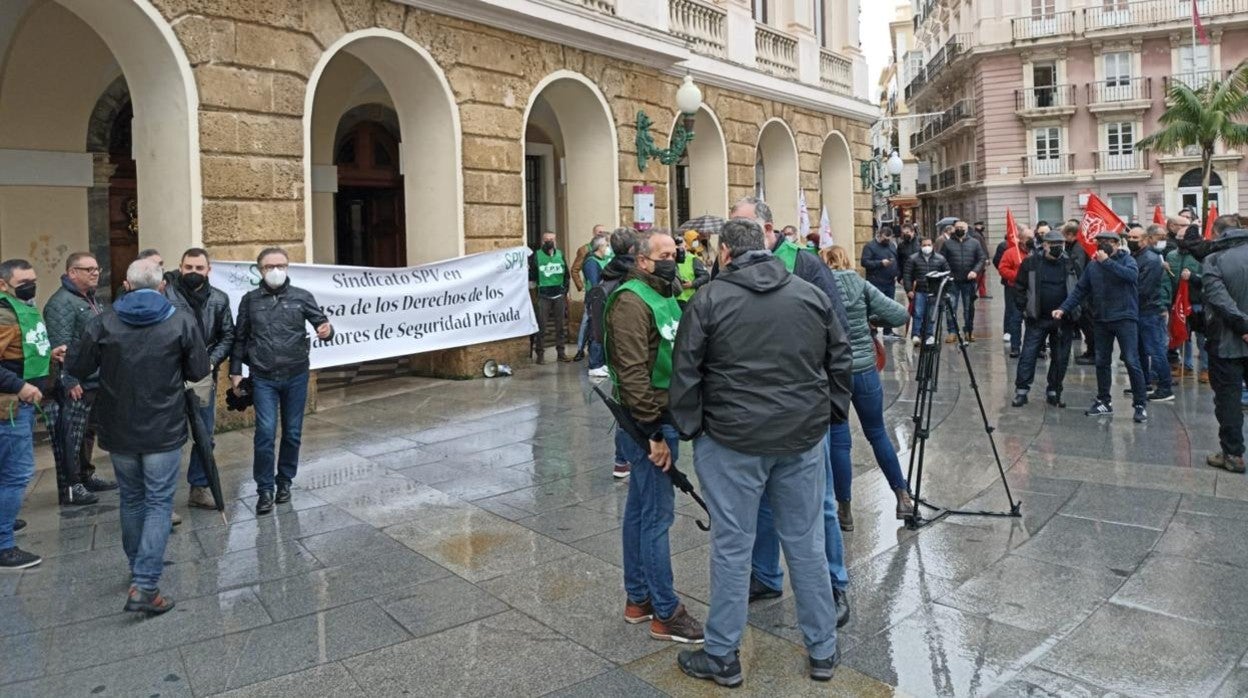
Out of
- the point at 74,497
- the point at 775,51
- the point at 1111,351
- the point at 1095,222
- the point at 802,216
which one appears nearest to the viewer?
the point at 74,497

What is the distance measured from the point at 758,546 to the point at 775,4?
56.2 ft

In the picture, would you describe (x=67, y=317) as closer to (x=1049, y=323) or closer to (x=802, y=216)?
(x=1049, y=323)

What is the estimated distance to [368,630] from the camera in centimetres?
428

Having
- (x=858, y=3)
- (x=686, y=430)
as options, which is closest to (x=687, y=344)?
(x=686, y=430)

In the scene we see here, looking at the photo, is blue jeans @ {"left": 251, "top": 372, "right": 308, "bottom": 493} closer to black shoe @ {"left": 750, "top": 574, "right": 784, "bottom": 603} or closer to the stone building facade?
the stone building facade

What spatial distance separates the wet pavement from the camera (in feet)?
12.5

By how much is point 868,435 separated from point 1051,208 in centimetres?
4485

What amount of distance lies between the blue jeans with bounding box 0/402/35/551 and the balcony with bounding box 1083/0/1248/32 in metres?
48.4

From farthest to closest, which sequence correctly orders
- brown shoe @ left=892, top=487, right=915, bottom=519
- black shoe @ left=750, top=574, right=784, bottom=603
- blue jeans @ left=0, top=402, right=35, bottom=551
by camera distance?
1. brown shoe @ left=892, top=487, right=915, bottom=519
2. blue jeans @ left=0, top=402, right=35, bottom=551
3. black shoe @ left=750, top=574, right=784, bottom=603

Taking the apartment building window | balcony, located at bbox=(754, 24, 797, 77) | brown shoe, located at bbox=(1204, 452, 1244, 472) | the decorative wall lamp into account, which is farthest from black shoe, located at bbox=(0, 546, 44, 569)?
the apartment building window

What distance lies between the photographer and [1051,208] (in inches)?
1785

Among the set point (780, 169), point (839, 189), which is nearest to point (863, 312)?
point (780, 169)

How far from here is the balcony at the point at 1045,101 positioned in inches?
1740

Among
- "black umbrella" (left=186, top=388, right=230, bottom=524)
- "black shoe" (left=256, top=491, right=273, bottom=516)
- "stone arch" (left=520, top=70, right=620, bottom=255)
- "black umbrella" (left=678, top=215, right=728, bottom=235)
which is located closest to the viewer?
"black umbrella" (left=186, top=388, right=230, bottom=524)
